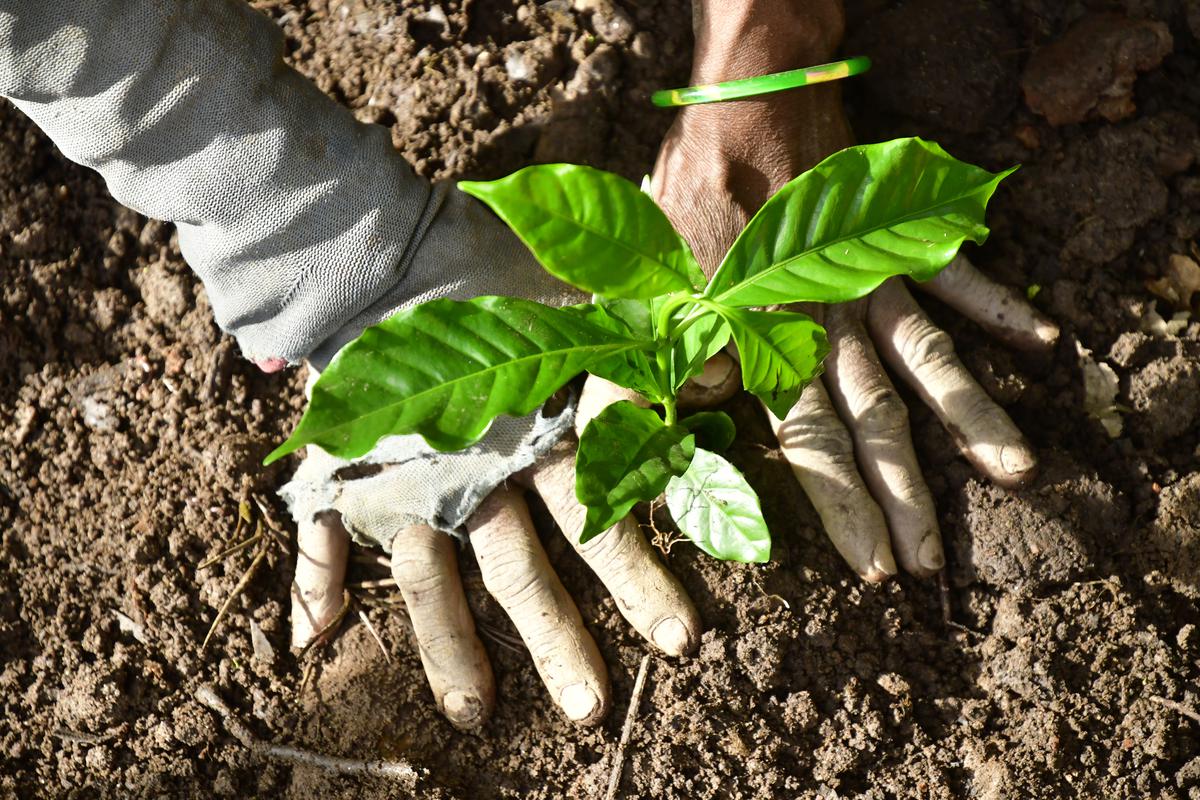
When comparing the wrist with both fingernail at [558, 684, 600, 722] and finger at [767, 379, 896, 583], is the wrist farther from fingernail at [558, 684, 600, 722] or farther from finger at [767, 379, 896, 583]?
fingernail at [558, 684, 600, 722]

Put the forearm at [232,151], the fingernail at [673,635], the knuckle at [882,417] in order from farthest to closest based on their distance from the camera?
the knuckle at [882,417]
the fingernail at [673,635]
the forearm at [232,151]

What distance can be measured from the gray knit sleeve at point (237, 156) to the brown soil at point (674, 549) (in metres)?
0.22

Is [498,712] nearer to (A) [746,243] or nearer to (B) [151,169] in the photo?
(A) [746,243]

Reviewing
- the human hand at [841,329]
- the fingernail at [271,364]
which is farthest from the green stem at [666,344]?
the fingernail at [271,364]

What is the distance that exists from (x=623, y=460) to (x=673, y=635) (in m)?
0.41

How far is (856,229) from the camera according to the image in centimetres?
115

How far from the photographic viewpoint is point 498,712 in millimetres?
1609

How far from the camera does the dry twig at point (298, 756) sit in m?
1.54

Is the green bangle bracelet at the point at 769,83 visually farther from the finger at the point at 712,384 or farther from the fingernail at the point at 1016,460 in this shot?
the fingernail at the point at 1016,460

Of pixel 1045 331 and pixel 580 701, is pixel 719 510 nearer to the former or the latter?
pixel 580 701

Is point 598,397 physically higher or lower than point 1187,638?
higher

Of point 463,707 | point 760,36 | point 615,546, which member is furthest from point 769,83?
point 463,707

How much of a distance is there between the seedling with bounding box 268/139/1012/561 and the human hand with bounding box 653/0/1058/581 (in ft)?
1.11

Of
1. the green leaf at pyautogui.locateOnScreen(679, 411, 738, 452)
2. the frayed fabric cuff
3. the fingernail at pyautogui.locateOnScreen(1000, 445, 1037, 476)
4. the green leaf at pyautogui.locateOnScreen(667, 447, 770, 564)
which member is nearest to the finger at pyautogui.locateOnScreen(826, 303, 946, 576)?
the fingernail at pyautogui.locateOnScreen(1000, 445, 1037, 476)
